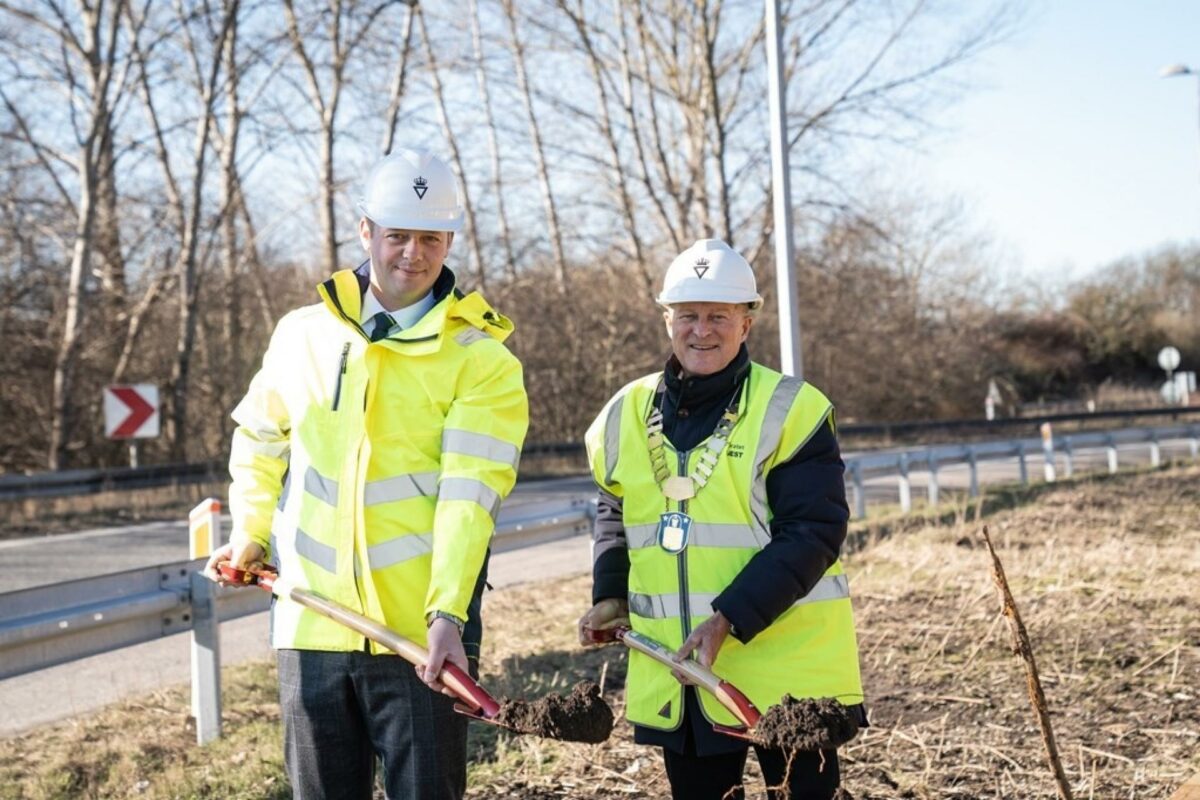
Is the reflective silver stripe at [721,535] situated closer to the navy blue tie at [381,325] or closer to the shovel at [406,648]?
the shovel at [406,648]

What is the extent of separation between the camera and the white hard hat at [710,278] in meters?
3.57

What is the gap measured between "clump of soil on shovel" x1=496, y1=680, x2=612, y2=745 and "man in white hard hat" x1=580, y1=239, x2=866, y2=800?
0.30 metres

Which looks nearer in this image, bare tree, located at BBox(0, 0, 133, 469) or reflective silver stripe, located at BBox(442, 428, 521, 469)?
reflective silver stripe, located at BBox(442, 428, 521, 469)

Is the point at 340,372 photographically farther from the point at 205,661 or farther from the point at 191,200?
the point at 191,200

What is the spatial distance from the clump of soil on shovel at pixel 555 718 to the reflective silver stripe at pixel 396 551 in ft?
1.37

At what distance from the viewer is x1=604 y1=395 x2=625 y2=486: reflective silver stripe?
3.67m

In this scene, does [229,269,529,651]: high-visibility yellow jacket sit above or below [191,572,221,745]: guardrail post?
above

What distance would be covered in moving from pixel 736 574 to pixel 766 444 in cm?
34

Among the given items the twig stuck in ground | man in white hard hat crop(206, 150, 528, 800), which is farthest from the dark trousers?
the twig stuck in ground

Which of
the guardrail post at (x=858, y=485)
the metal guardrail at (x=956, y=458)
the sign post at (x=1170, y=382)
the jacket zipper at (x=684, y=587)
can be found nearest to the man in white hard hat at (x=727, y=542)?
the jacket zipper at (x=684, y=587)

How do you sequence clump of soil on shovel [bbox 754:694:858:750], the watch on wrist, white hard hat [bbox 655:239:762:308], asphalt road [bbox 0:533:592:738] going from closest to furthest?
clump of soil on shovel [bbox 754:694:858:750] → the watch on wrist → white hard hat [bbox 655:239:762:308] → asphalt road [bbox 0:533:592:738]

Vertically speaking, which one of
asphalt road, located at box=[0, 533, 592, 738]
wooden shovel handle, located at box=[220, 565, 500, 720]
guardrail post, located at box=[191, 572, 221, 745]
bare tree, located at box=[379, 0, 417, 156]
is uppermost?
bare tree, located at box=[379, 0, 417, 156]

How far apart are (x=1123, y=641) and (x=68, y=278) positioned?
657 inches

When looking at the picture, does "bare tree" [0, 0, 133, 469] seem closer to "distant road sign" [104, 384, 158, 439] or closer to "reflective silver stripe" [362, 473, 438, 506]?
"distant road sign" [104, 384, 158, 439]
